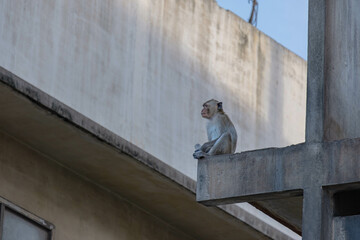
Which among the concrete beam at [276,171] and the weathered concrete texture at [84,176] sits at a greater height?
the weathered concrete texture at [84,176]

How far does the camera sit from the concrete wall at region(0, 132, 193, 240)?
24.7m

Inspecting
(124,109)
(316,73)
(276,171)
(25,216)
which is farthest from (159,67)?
(276,171)

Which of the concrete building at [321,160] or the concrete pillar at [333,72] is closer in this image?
the concrete building at [321,160]

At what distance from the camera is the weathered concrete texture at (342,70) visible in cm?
1992

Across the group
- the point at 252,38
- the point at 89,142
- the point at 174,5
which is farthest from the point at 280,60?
the point at 89,142

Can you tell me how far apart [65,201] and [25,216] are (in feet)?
3.34

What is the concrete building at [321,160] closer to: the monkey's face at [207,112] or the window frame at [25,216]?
the monkey's face at [207,112]

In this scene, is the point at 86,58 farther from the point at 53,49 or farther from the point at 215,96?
the point at 215,96

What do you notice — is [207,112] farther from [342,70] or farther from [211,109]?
[342,70]

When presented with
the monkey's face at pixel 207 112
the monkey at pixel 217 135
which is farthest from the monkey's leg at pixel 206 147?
the monkey's face at pixel 207 112

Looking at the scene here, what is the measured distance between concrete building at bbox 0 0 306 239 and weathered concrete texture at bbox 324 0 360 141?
203 inches

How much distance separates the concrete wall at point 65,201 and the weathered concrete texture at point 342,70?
6.47 meters

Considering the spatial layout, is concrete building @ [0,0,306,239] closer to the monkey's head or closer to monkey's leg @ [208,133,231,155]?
the monkey's head

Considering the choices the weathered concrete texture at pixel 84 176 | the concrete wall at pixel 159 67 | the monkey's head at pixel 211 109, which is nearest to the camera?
the monkey's head at pixel 211 109
